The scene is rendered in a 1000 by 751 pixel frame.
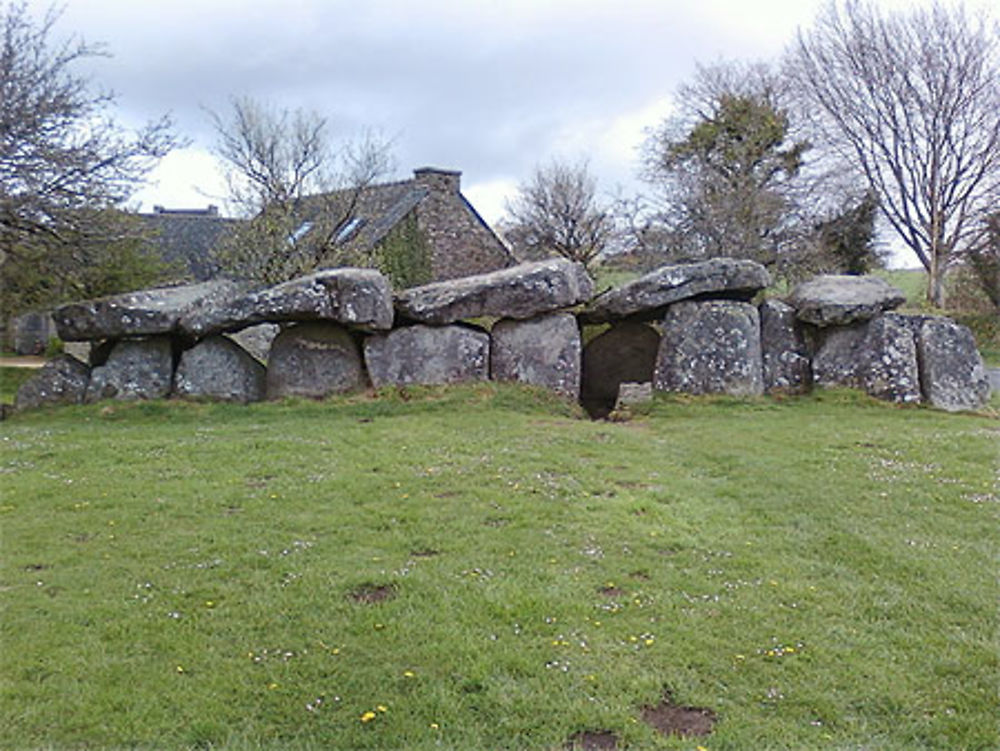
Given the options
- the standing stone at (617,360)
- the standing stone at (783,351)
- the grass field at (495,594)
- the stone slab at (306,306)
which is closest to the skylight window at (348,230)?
the stone slab at (306,306)

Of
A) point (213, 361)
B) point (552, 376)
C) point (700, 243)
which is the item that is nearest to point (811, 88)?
point (700, 243)

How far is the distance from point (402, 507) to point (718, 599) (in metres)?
3.61

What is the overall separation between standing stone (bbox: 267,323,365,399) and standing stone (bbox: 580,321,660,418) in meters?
5.00

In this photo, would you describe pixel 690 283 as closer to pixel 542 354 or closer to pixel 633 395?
pixel 633 395

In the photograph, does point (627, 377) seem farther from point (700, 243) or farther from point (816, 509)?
point (700, 243)

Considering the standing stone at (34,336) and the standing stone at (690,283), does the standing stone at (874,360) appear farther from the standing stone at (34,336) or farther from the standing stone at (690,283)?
the standing stone at (34,336)

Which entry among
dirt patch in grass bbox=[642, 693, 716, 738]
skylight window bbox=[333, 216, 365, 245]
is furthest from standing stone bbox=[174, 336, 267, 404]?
dirt patch in grass bbox=[642, 693, 716, 738]

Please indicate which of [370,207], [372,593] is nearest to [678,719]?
[372,593]

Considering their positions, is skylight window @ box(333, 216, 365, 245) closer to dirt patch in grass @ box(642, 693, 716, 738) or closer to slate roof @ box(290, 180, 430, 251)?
slate roof @ box(290, 180, 430, 251)

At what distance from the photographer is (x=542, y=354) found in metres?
16.2

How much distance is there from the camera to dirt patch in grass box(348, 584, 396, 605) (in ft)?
20.4

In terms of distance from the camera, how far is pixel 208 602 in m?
6.16

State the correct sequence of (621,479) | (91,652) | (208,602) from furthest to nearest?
(621,479)
(208,602)
(91,652)

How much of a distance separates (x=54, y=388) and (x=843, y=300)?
14.8 metres
